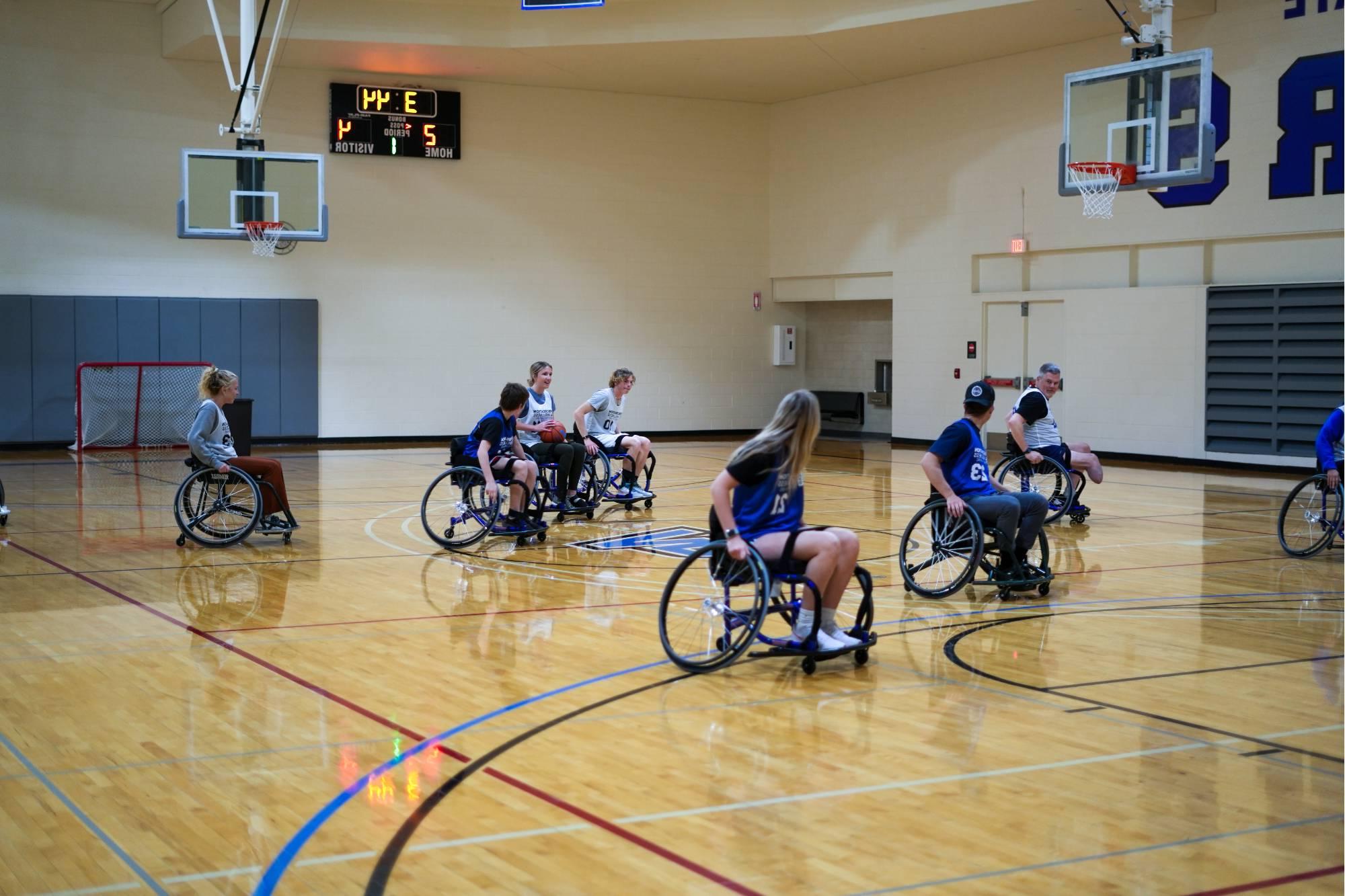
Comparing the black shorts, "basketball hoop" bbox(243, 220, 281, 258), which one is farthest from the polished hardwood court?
"basketball hoop" bbox(243, 220, 281, 258)

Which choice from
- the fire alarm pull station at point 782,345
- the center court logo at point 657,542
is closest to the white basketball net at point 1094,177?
the center court logo at point 657,542

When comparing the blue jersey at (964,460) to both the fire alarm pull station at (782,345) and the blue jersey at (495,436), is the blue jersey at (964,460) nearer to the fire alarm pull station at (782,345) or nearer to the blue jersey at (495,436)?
the blue jersey at (495,436)

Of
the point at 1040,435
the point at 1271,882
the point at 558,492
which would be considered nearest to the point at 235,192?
the point at 558,492

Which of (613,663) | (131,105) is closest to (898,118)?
(131,105)

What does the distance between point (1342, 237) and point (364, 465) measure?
10.5 m

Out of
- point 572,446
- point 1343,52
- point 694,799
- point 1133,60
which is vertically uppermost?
point 1343,52

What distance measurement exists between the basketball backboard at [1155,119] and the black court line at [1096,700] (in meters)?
4.34

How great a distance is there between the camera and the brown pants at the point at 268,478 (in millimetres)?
8453

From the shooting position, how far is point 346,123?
56.2 ft

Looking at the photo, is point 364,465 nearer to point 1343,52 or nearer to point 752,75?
point 752,75

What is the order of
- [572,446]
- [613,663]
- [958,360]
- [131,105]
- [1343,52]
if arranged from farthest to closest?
[958,360] → [131,105] → [1343,52] → [572,446] → [613,663]

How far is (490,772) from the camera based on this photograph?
3.95 m

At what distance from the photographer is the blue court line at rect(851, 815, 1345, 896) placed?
3.08m

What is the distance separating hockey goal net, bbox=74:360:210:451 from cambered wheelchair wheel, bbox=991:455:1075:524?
10.7 m
